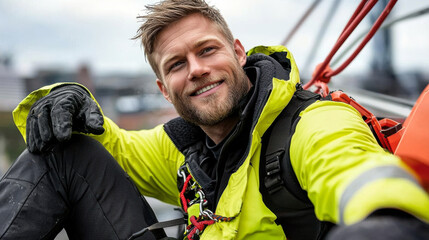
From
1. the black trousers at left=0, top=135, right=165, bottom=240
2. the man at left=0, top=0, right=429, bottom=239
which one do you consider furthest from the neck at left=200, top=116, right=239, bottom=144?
the black trousers at left=0, top=135, right=165, bottom=240

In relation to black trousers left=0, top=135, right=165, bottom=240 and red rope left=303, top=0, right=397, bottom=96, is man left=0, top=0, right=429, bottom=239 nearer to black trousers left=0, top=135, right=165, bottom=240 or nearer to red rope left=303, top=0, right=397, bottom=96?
black trousers left=0, top=135, right=165, bottom=240

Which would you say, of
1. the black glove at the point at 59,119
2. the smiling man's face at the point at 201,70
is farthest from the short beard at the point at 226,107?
the black glove at the point at 59,119

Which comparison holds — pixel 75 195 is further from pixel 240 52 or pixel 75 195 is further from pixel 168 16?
pixel 240 52

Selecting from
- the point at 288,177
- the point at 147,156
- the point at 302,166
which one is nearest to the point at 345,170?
the point at 302,166

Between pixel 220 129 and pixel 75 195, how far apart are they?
2.16 ft

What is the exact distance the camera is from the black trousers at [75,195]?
143 centimetres

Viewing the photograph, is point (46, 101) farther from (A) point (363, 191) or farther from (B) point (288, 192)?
(A) point (363, 191)

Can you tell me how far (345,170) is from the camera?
80 cm

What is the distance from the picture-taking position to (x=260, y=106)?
4.25ft

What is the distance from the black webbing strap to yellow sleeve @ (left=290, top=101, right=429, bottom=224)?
0.05m

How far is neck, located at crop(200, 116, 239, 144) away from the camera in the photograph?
1654 mm

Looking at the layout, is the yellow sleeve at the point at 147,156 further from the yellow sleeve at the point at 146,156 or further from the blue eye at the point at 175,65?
the blue eye at the point at 175,65

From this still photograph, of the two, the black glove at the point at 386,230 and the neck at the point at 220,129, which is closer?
the black glove at the point at 386,230

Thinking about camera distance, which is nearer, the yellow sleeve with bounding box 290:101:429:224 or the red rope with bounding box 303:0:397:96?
the yellow sleeve with bounding box 290:101:429:224
